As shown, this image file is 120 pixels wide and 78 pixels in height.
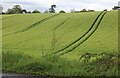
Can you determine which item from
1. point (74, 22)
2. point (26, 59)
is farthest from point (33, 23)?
point (26, 59)

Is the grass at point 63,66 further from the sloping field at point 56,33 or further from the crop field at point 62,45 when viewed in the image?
the sloping field at point 56,33

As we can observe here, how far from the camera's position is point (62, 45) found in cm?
3238

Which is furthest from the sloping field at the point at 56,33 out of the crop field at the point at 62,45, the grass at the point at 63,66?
the grass at the point at 63,66

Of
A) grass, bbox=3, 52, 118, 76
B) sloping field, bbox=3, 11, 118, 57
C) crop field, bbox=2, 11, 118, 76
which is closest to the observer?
grass, bbox=3, 52, 118, 76

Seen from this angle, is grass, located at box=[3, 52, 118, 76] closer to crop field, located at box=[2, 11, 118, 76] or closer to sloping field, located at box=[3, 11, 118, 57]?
crop field, located at box=[2, 11, 118, 76]

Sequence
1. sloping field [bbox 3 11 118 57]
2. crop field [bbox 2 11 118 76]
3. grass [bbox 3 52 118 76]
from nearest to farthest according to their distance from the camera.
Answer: grass [bbox 3 52 118 76] < crop field [bbox 2 11 118 76] < sloping field [bbox 3 11 118 57]

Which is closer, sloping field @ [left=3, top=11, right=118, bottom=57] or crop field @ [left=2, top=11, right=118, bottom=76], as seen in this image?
crop field @ [left=2, top=11, right=118, bottom=76]

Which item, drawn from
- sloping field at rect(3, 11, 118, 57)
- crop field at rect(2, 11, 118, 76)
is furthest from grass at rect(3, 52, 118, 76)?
sloping field at rect(3, 11, 118, 57)

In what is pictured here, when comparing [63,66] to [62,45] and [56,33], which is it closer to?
[62,45]

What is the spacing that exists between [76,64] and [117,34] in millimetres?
20729

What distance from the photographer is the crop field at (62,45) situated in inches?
629

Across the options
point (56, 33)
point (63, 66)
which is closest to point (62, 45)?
point (56, 33)

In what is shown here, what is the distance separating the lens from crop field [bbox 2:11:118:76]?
1598 cm

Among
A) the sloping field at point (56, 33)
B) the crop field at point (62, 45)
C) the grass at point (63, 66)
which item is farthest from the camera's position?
the sloping field at point (56, 33)
